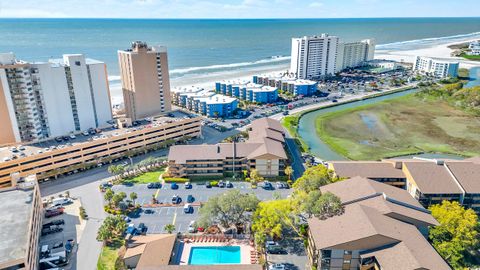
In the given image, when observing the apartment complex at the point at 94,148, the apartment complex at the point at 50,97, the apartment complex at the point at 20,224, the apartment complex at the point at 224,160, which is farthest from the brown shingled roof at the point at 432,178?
the apartment complex at the point at 50,97

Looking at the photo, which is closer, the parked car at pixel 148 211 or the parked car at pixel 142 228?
the parked car at pixel 142 228

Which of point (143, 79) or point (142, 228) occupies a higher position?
point (143, 79)

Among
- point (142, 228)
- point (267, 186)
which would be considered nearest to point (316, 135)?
point (267, 186)

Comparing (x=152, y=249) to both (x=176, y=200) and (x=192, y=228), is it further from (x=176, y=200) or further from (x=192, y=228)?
(x=176, y=200)

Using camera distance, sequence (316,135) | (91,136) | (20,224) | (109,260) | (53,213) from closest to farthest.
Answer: (20,224)
(109,260)
(53,213)
(91,136)
(316,135)

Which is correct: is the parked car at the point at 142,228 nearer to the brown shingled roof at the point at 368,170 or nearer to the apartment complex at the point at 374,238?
the apartment complex at the point at 374,238

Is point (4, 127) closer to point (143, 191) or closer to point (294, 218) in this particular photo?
point (143, 191)
